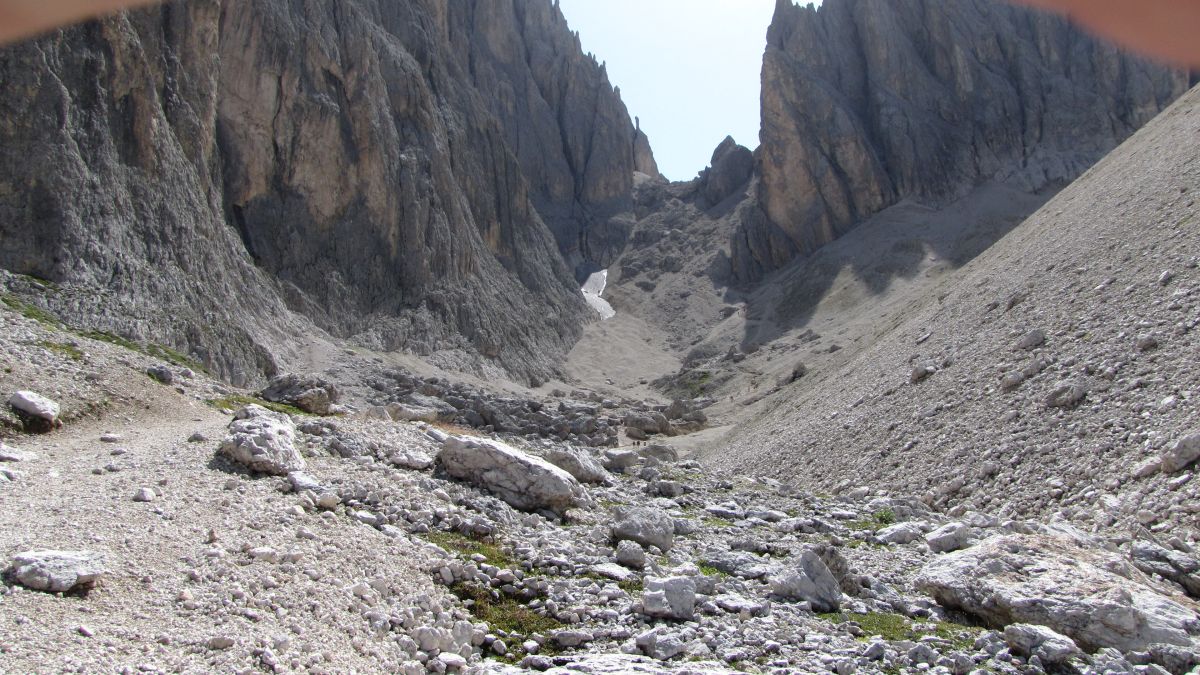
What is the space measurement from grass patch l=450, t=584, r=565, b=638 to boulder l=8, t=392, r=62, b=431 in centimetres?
1086

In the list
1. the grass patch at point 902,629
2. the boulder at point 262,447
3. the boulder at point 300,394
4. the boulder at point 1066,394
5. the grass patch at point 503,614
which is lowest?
the grass patch at point 902,629

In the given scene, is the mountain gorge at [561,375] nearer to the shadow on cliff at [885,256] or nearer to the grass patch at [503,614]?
the grass patch at [503,614]

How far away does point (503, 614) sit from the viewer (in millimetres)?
10633

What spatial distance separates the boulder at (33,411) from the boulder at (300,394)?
28.3ft

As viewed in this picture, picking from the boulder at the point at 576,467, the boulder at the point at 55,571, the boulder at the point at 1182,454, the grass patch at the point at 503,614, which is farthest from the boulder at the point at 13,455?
the boulder at the point at 1182,454

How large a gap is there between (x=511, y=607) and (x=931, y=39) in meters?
114

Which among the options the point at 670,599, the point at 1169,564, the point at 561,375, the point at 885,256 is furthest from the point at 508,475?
the point at 885,256

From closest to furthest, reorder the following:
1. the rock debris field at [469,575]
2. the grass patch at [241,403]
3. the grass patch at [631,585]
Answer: the rock debris field at [469,575] < the grass patch at [631,585] < the grass patch at [241,403]

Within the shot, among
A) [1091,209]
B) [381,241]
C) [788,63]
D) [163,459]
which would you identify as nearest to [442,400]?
[381,241]

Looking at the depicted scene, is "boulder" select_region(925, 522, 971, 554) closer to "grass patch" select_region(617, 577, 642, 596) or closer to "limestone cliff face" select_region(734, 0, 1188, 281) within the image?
"grass patch" select_region(617, 577, 642, 596)

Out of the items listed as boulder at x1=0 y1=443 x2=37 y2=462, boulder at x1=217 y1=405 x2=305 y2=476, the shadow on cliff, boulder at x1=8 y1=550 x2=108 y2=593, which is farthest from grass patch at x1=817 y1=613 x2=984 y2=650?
the shadow on cliff

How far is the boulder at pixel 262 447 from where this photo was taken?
13312 mm

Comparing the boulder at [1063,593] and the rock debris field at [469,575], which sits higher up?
the rock debris field at [469,575]

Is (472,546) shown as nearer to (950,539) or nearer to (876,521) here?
(950,539)
